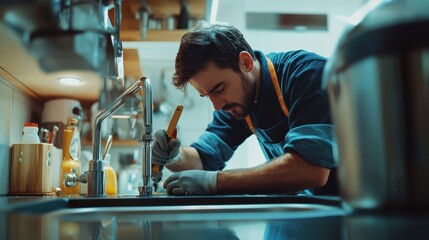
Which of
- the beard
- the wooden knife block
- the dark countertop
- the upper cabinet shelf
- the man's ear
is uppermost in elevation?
the upper cabinet shelf

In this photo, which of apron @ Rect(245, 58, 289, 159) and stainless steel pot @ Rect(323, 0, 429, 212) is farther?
apron @ Rect(245, 58, 289, 159)

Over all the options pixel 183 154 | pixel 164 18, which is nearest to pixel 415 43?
pixel 164 18

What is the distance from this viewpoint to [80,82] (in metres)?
0.37

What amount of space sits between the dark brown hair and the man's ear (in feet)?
0.04

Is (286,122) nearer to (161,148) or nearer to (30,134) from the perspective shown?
(161,148)

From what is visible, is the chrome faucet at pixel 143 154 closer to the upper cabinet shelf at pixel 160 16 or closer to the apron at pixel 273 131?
the upper cabinet shelf at pixel 160 16

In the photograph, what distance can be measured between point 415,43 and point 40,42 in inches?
8.6

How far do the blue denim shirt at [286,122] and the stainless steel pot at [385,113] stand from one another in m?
0.47

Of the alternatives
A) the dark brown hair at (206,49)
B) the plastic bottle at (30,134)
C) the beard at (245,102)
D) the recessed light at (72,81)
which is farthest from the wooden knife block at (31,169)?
the recessed light at (72,81)

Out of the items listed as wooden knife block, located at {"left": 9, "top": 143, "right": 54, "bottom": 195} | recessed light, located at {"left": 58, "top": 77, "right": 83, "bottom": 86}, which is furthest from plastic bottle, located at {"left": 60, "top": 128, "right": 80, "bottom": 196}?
recessed light, located at {"left": 58, "top": 77, "right": 83, "bottom": 86}

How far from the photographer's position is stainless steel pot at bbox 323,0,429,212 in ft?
0.72

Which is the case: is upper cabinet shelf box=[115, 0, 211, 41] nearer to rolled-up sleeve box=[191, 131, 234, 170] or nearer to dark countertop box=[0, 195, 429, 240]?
rolled-up sleeve box=[191, 131, 234, 170]

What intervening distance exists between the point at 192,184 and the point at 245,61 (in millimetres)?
439

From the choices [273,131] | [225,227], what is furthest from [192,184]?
[225,227]
